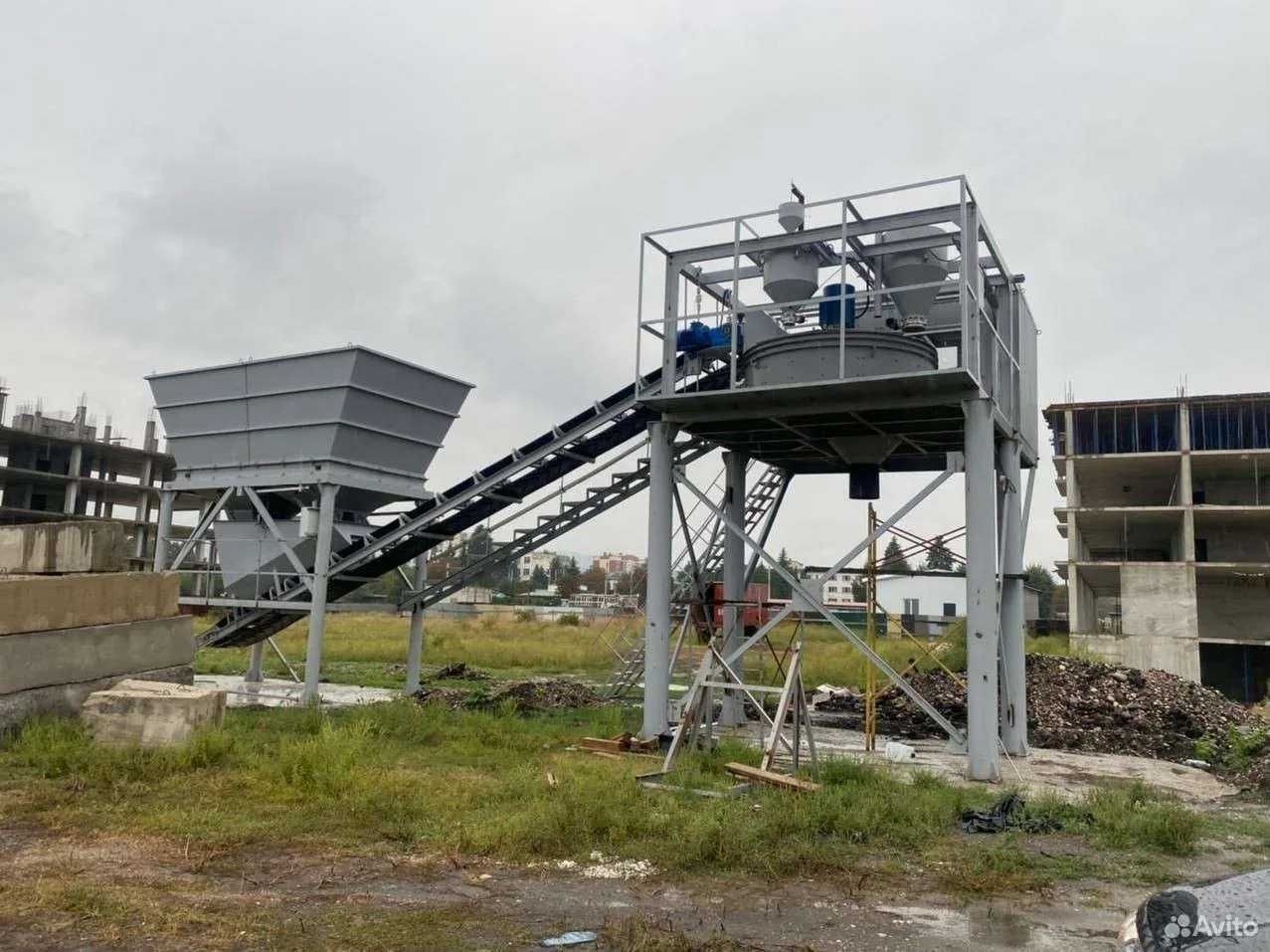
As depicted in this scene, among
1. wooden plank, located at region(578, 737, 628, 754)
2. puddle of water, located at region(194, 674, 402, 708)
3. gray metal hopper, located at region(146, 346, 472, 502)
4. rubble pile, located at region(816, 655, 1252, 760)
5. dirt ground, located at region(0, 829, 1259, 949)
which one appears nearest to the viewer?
dirt ground, located at region(0, 829, 1259, 949)

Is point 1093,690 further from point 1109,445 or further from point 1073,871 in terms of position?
point 1109,445

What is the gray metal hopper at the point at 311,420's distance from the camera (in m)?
16.0

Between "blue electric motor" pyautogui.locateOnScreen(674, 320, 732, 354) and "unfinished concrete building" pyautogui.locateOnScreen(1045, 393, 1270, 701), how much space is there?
2887cm

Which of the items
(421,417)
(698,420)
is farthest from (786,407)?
(421,417)

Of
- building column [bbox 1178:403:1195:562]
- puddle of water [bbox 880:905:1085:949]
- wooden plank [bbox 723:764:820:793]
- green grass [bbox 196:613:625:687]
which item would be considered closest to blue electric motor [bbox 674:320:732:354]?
wooden plank [bbox 723:764:820:793]

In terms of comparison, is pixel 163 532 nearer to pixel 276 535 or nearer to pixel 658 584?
pixel 276 535

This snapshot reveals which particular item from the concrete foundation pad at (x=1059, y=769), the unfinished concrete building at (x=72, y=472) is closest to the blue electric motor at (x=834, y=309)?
the concrete foundation pad at (x=1059, y=769)

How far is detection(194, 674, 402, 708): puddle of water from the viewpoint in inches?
642

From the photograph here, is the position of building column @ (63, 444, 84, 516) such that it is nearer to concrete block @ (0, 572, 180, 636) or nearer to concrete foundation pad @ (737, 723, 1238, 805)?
concrete block @ (0, 572, 180, 636)

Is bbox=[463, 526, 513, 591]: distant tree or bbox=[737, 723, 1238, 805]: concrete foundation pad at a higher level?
bbox=[463, 526, 513, 591]: distant tree

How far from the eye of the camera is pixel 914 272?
41.3 feet

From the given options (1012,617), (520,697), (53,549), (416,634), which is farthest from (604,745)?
(416,634)

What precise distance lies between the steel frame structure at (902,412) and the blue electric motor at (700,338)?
0.19 meters

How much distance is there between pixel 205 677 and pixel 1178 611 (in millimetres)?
34320
